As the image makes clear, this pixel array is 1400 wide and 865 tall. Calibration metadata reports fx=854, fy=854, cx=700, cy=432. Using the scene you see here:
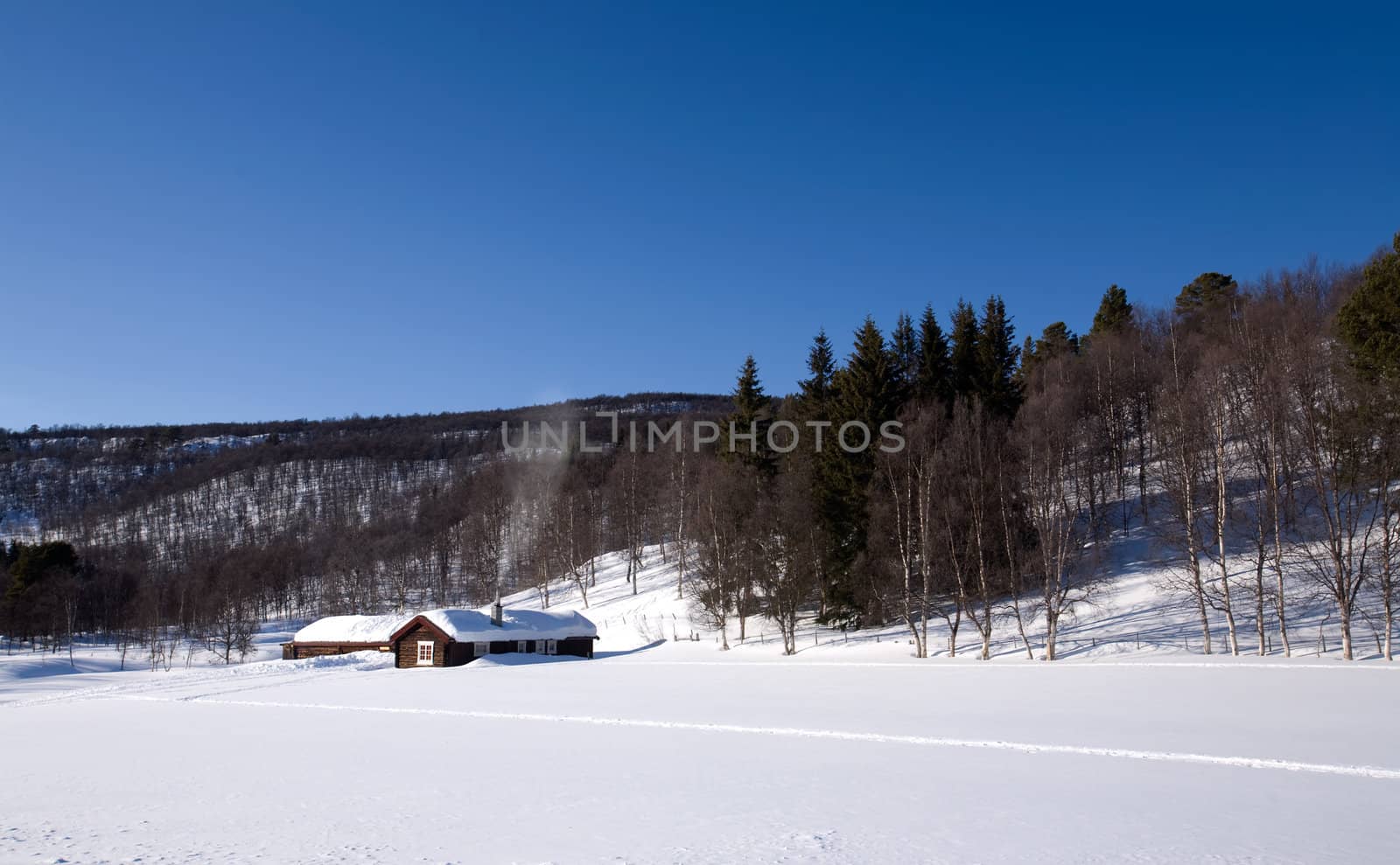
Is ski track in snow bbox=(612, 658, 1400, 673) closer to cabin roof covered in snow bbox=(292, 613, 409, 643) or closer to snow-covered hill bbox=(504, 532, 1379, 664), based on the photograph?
snow-covered hill bbox=(504, 532, 1379, 664)

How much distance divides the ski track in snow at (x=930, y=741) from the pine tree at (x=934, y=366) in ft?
96.3

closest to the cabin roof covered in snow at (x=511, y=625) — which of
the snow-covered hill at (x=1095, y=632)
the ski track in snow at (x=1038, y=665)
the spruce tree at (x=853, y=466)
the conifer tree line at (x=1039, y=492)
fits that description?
the snow-covered hill at (x=1095, y=632)

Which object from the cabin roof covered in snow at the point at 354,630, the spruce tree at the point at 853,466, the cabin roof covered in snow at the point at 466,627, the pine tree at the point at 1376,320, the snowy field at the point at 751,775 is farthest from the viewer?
the cabin roof covered in snow at the point at 354,630

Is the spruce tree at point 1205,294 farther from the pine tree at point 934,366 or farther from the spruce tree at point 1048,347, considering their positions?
the pine tree at point 934,366

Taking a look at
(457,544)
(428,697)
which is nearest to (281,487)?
(457,544)

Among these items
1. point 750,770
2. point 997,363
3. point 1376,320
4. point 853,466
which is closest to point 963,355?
point 997,363

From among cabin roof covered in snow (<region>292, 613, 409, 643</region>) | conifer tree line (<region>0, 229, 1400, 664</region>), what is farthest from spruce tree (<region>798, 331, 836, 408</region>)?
cabin roof covered in snow (<region>292, 613, 409, 643</region>)

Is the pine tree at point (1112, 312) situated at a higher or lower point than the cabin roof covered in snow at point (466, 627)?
higher

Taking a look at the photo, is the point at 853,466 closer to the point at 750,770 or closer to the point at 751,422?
the point at 751,422

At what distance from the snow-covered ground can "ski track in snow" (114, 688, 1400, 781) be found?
88 millimetres

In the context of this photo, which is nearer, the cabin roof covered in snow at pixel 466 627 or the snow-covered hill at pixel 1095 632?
the snow-covered hill at pixel 1095 632

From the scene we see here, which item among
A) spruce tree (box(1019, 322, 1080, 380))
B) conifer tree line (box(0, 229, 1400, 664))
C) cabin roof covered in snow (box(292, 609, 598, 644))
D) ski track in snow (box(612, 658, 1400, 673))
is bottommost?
ski track in snow (box(612, 658, 1400, 673))

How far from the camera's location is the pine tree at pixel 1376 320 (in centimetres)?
2956

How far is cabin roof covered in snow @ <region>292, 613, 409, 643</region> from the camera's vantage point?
50.3m
